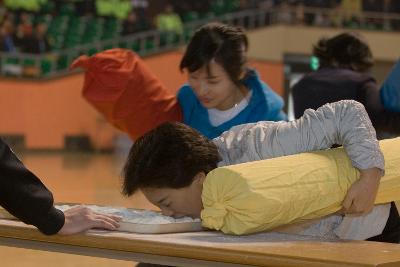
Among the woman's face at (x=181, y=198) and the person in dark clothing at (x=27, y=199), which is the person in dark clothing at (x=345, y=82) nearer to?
the woman's face at (x=181, y=198)

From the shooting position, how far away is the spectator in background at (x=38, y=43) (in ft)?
52.0

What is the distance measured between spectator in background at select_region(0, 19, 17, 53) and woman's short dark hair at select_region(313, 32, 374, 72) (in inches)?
464

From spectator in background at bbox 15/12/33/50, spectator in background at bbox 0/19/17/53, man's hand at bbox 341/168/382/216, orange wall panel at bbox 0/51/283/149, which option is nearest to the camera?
man's hand at bbox 341/168/382/216

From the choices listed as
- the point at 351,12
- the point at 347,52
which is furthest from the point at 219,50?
the point at 351,12

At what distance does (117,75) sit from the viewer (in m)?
3.86

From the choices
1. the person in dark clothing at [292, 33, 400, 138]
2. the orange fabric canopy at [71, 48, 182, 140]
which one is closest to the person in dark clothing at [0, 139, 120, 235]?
the orange fabric canopy at [71, 48, 182, 140]

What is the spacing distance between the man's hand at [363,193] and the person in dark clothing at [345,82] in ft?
5.75

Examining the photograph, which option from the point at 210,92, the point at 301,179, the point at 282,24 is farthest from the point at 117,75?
the point at 282,24

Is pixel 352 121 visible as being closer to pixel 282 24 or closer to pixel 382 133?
pixel 382 133

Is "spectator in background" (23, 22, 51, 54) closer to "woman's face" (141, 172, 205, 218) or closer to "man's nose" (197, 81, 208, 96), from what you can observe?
"man's nose" (197, 81, 208, 96)

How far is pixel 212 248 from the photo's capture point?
207cm

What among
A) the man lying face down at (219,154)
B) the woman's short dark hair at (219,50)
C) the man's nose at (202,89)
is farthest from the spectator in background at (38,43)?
the man lying face down at (219,154)

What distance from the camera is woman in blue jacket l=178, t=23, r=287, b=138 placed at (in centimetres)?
353

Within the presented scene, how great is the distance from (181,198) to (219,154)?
0.22 meters
